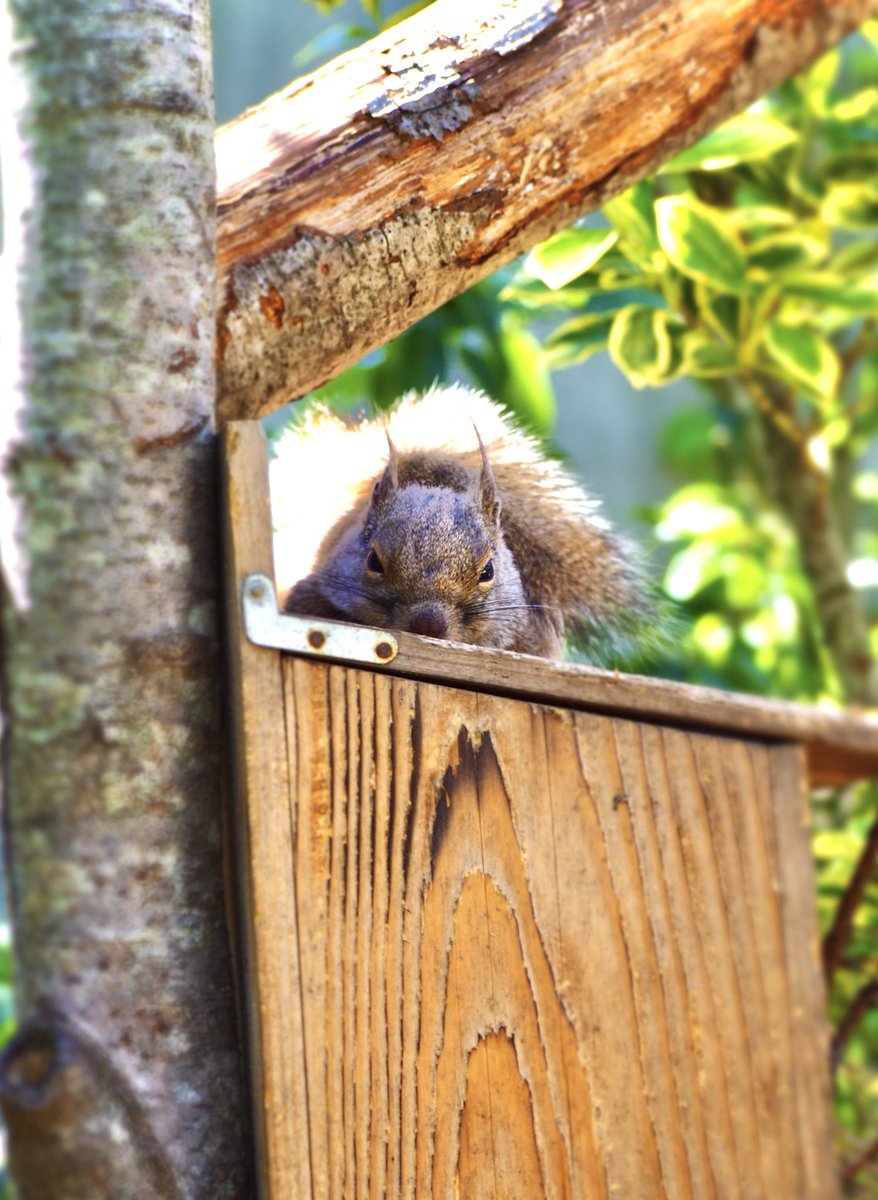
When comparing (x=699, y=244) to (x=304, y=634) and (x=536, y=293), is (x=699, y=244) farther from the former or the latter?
(x=304, y=634)

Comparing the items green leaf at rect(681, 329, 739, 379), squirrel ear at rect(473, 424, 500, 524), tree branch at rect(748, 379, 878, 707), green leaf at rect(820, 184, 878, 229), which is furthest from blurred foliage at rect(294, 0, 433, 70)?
tree branch at rect(748, 379, 878, 707)

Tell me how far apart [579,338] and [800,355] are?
315 mm

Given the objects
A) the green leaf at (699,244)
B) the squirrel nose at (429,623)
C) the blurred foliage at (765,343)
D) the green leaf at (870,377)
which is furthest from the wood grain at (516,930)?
the green leaf at (870,377)

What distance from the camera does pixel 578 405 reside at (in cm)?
419

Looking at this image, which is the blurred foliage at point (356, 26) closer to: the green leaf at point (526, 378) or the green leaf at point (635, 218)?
the green leaf at point (635, 218)

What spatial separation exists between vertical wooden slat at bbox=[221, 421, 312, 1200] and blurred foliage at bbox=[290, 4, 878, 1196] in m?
0.56

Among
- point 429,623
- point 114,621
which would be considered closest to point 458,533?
point 429,623

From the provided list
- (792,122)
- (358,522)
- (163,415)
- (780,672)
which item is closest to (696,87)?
(358,522)

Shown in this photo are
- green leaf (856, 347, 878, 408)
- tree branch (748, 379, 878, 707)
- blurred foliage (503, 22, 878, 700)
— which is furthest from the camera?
green leaf (856, 347, 878, 408)

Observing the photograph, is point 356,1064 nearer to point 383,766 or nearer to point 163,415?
point 383,766

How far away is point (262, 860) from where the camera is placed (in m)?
0.80

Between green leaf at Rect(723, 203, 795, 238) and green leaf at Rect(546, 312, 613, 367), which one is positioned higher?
green leaf at Rect(723, 203, 795, 238)

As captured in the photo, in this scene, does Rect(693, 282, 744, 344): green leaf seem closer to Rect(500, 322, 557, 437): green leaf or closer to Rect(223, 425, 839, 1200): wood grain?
Rect(500, 322, 557, 437): green leaf

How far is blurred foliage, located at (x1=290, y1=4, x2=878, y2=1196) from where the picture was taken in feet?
4.88
